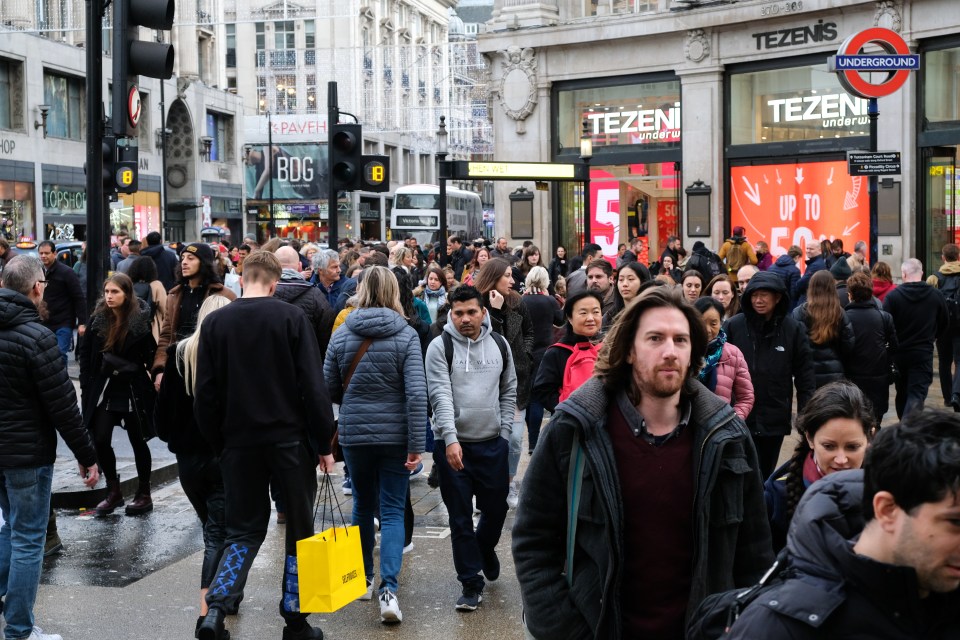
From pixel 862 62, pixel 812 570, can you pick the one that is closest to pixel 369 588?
pixel 812 570

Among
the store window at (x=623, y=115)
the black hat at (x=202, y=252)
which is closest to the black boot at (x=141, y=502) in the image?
the black hat at (x=202, y=252)

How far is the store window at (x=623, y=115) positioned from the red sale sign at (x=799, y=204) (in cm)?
222

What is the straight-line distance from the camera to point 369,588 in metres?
7.20

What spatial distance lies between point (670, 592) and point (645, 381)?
594 mm

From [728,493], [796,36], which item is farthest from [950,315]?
[796,36]

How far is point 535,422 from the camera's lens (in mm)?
10656

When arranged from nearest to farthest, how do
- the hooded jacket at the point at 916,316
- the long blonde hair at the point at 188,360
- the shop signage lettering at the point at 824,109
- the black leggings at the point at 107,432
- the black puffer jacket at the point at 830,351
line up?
the long blonde hair at the point at 188,360, the black puffer jacket at the point at 830,351, the black leggings at the point at 107,432, the hooded jacket at the point at 916,316, the shop signage lettering at the point at 824,109

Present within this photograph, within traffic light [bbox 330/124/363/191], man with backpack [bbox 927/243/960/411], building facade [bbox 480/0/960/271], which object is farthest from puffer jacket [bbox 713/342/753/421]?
building facade [bbox 480/0/960/271]

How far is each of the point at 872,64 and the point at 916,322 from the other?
3.61 m

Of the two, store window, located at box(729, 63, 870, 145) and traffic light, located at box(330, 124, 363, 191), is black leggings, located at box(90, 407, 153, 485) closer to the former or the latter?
traffic light, located at box(330, 124, 363, 191)

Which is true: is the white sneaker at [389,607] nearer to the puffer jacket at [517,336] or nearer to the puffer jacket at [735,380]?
the puffer jacket at [735,380]

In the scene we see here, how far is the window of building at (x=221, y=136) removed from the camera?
Answer: 209 feet

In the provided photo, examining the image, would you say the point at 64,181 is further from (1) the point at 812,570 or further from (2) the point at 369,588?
(1) the point at 812,570

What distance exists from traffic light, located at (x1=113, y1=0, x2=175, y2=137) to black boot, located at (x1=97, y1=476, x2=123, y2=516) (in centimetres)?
305
